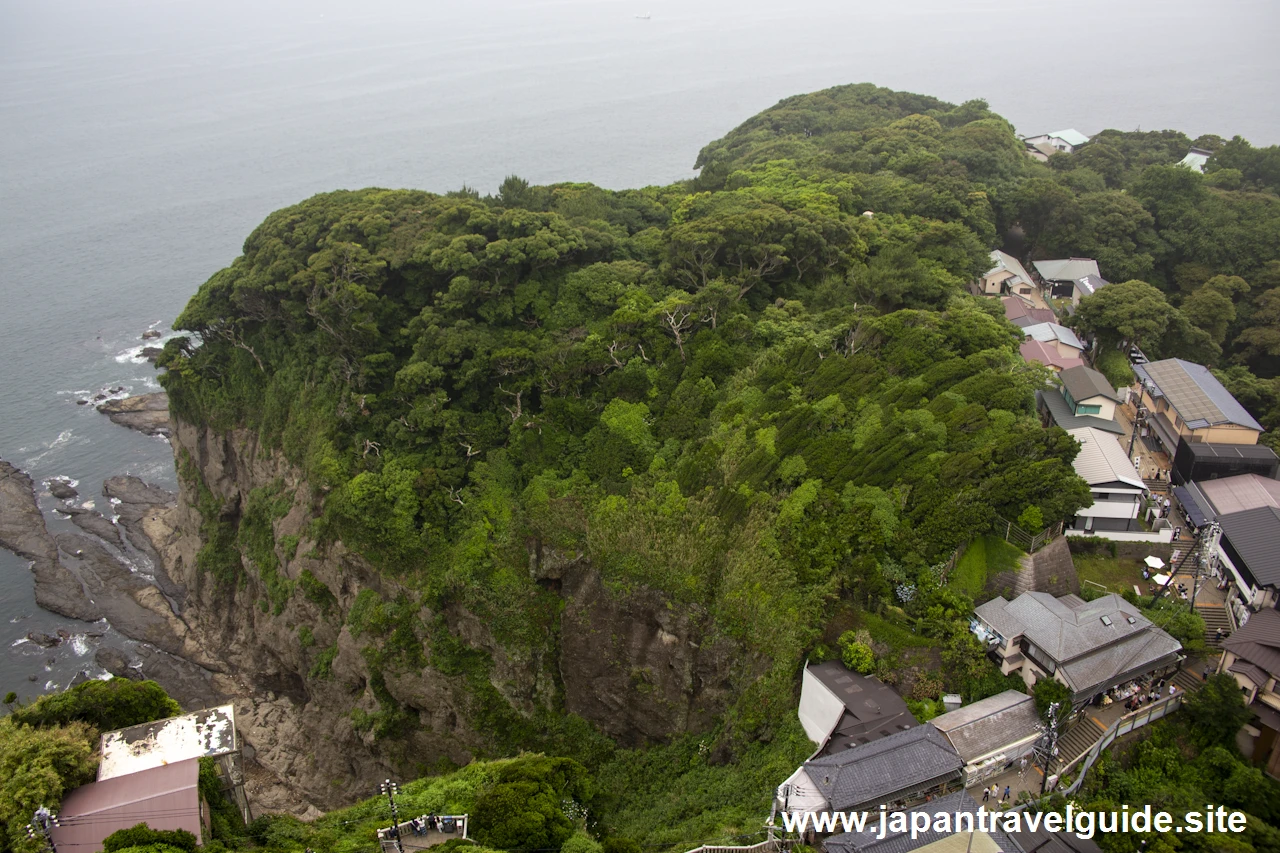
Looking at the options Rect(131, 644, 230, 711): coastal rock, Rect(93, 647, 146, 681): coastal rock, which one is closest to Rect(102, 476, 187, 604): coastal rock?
Rect(131, 644, 230, 711): coastal rock

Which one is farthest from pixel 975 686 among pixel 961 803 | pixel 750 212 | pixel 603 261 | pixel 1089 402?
pixel 603 261

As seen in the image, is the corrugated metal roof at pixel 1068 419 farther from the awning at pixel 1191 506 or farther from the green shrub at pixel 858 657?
the green shrub at pixel 858 657

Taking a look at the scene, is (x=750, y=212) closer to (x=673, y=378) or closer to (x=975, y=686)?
(x=673, y=378)

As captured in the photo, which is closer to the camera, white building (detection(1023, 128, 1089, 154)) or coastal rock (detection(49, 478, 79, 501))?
coastal rock (detection(49, 478, 79, 501))

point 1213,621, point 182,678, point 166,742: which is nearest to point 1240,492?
point 1213,621

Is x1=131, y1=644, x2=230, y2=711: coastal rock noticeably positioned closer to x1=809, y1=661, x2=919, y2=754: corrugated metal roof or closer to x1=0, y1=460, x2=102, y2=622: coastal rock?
x1=0, y1=460, x2=102, y2=622: coastal rock

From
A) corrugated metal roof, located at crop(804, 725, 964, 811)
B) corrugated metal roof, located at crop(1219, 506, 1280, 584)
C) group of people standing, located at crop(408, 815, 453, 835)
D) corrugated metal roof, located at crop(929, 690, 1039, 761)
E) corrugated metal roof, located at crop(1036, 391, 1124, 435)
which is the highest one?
corrugated metal roof, located at crop(1036, 391, 1124, 435)
